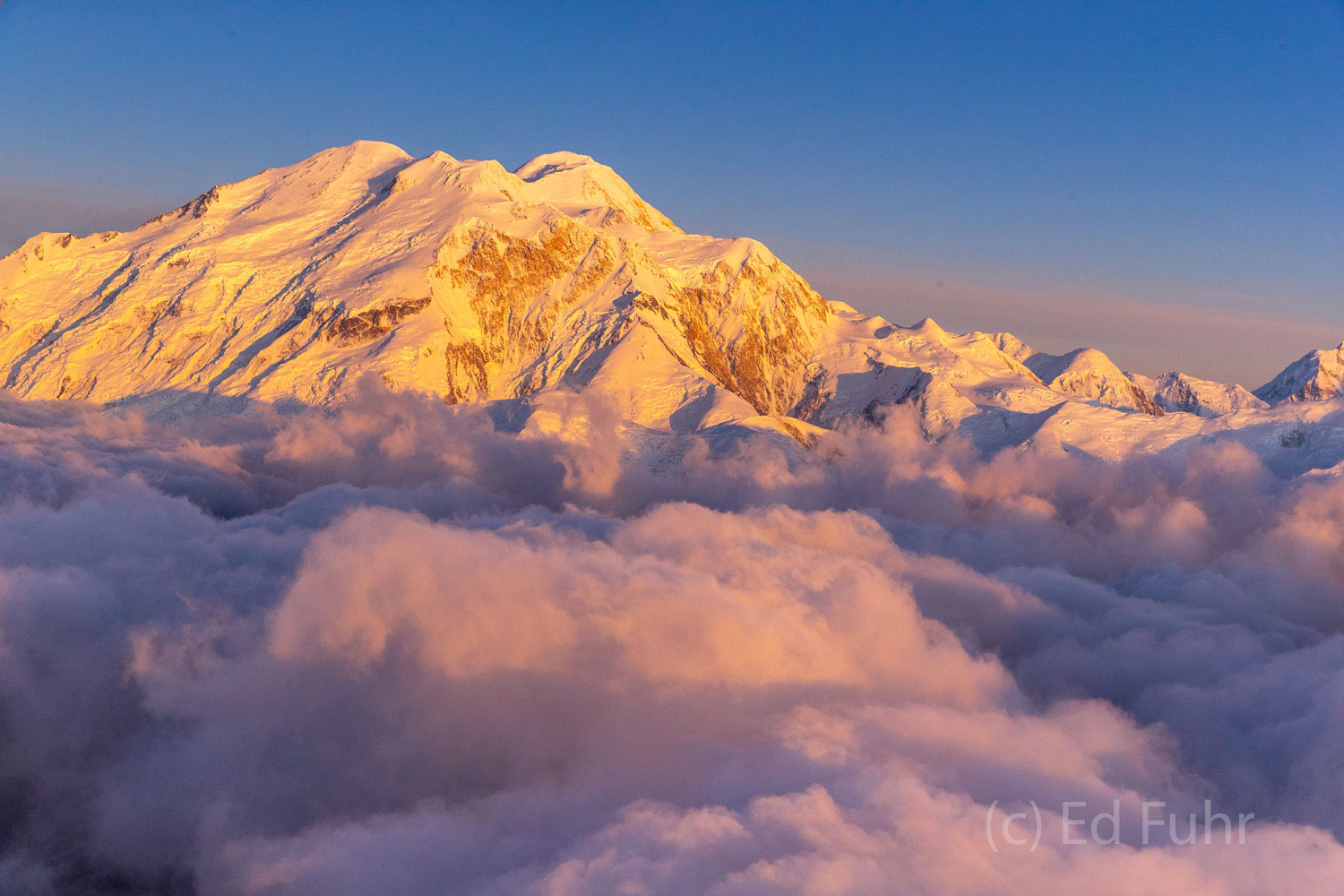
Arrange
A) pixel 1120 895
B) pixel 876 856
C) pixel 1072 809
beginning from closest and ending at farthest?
pixel 1120 895 → pixel 876 856 → pixel 1072 809

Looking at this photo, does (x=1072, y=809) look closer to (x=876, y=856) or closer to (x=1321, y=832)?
(x=1321, y=832)

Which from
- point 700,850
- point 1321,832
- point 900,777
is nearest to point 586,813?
point 700,850

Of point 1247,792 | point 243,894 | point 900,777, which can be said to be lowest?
point 243,894

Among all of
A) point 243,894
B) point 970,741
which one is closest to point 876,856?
point 970,741

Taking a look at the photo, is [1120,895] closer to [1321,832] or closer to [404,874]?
[1321,832]

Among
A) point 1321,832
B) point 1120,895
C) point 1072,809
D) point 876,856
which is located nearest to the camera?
point 1120,895

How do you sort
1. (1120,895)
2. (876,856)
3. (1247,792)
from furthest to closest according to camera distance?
1. (1247,792)
2. (876,856)
3. (1120,895)

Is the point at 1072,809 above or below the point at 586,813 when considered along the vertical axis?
above

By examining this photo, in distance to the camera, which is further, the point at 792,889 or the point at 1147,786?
the point at 1147,786

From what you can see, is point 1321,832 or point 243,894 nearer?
point 1321,832

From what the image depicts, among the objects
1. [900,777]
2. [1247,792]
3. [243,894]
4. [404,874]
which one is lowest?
[243,894]
